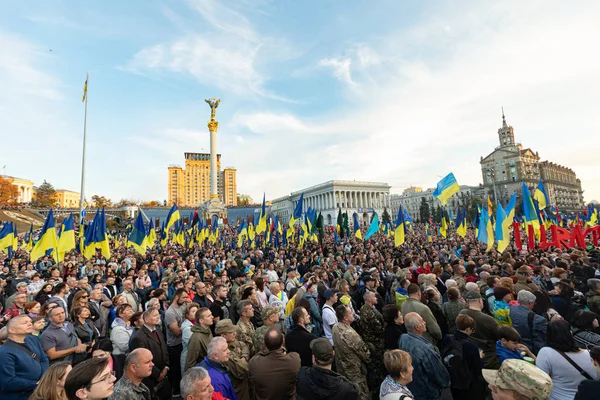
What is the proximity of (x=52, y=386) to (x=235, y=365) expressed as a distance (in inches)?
66.6

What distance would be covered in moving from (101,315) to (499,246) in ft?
36.4

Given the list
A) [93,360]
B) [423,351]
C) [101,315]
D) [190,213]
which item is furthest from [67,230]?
[190,213]

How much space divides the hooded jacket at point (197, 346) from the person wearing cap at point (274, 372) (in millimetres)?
861

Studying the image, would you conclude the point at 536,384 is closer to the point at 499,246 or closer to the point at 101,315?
the point at 101,315

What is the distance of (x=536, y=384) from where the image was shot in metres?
1.94

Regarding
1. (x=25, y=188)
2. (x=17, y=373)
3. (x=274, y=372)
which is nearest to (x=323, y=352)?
(x=274, y=372)

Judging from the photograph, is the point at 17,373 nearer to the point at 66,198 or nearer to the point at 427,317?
the point at 427,317

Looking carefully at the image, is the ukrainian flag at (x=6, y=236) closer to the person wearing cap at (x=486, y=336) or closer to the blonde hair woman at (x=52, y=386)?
the blonde hair woman at (x=52, y=386)

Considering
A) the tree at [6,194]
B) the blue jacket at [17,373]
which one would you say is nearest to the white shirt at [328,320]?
the blue jacket at [17,373]

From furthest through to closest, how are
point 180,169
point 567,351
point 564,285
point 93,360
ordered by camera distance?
point 180,169, point 564,285, point 567,351, point 93,360

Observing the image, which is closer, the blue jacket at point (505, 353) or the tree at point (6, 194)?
the blue jacket at point (505, 353)

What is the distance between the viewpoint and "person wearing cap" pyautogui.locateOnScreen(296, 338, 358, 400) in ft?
9.16

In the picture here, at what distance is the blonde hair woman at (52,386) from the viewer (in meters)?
2.28

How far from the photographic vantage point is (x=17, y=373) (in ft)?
10.1
